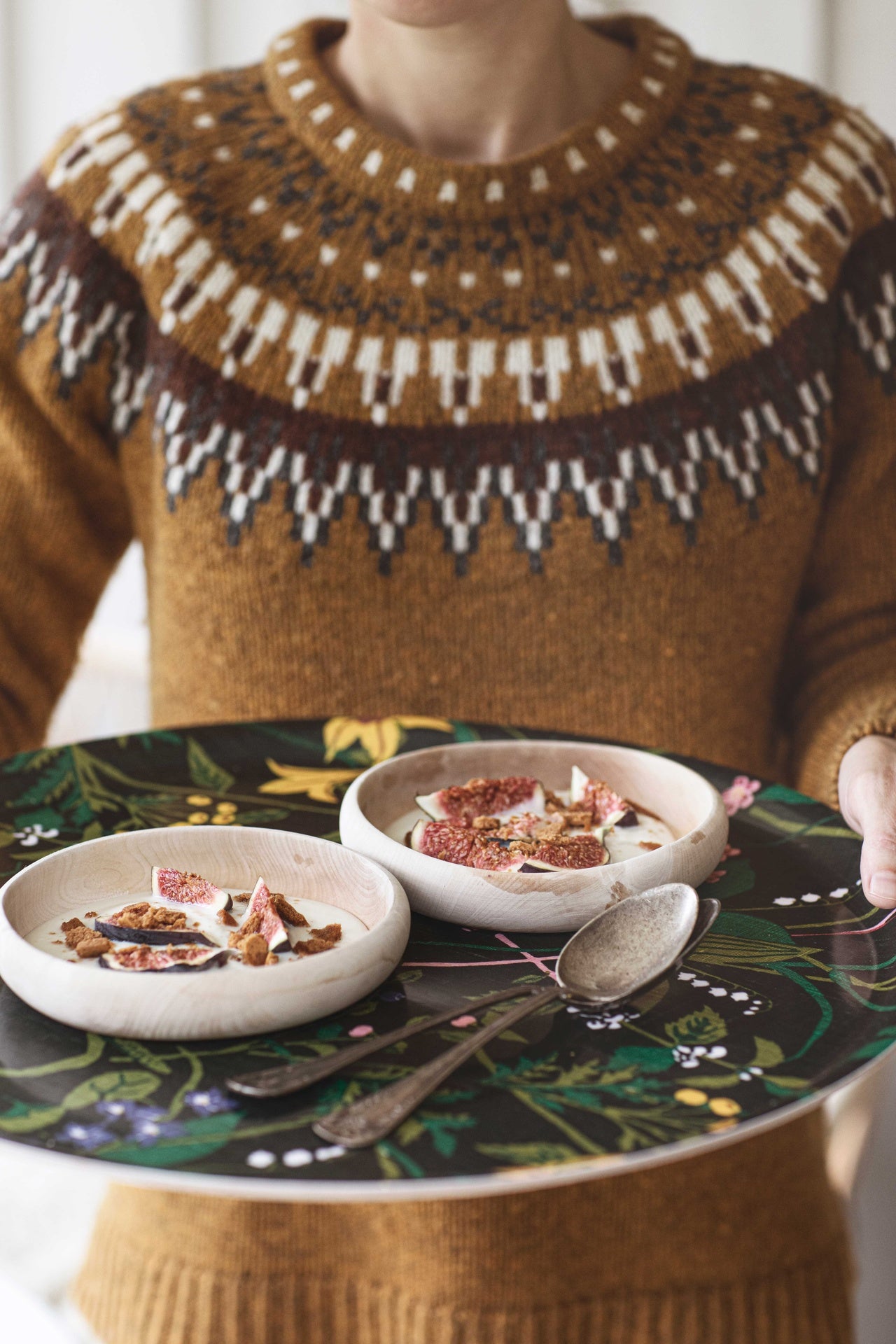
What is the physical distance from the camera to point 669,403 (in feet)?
2.91

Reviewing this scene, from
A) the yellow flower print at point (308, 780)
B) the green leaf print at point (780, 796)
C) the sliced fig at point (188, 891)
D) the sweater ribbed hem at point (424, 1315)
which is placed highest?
the sliced fig at point (188, 891)

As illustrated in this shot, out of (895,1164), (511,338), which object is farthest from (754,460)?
(895,1164)

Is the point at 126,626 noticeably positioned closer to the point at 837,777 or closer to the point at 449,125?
the point at 449,125

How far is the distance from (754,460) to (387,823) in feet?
1.51

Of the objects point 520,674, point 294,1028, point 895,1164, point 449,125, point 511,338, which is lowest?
point 895,1164

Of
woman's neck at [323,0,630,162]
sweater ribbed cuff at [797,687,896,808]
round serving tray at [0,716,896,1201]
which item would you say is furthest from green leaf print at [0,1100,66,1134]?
woman's neck at [323,0,630,162]

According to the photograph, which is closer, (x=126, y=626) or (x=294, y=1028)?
(x=294, y=1028)

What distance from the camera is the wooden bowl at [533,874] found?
49cm

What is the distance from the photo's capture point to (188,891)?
504 millimetres

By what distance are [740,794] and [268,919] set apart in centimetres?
29

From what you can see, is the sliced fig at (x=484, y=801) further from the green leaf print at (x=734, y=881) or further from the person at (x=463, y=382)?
the person at (x=463, y=382)

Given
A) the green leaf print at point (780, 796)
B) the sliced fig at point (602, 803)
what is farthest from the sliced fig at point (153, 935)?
the green leaf print at point (780, 796)

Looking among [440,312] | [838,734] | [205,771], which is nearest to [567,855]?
[205,771]

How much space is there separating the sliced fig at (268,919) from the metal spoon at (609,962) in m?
0.08
